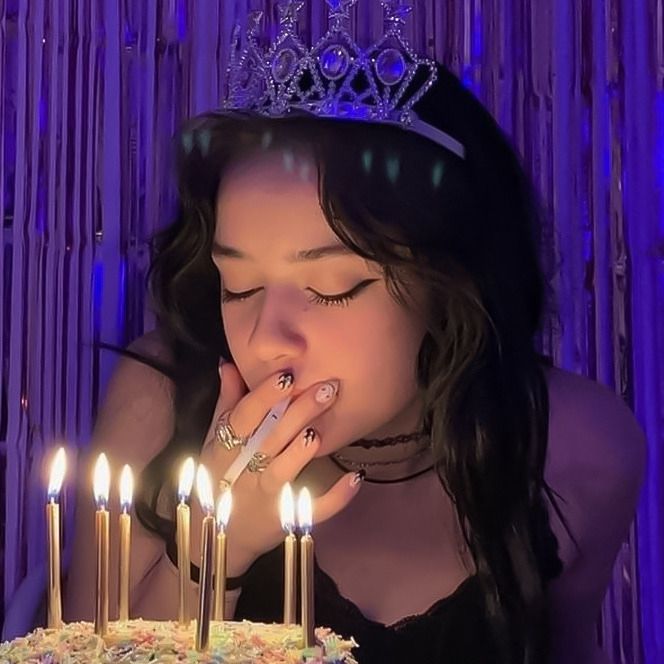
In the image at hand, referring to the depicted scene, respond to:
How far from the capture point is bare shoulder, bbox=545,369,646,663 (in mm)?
1619

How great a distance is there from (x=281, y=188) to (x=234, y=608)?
598 millimetres

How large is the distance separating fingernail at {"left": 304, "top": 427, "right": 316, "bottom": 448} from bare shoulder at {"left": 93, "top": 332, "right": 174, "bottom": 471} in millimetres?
397

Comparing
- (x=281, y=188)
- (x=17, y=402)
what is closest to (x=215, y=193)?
(x=281, y=188)

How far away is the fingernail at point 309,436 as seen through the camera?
1.38 metres

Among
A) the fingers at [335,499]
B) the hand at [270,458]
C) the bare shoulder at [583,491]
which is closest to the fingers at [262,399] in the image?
the hand at [270,458]

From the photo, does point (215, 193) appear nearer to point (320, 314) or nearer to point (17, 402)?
point (320, 314)

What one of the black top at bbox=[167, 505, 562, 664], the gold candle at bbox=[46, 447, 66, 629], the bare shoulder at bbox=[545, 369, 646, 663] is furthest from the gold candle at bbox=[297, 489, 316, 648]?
the bare shoulder at bbox=[545, 369, 646, 663]

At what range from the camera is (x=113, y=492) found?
74.8 inches

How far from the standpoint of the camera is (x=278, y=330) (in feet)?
4.43

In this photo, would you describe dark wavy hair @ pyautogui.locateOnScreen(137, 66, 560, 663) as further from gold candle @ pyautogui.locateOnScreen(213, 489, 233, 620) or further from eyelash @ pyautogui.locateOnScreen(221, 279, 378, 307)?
gold candle @ pyautogui.locateOnScreen(213, 489, 233, 620)

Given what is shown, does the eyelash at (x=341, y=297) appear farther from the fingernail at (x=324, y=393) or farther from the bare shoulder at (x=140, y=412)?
the bare shoulder at (x=140, y=412)

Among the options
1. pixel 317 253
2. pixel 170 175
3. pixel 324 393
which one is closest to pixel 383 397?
pixel 324 393

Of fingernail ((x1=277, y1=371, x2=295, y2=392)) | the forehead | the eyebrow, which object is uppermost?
the forehead

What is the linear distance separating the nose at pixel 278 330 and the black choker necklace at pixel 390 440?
12.5 inches
